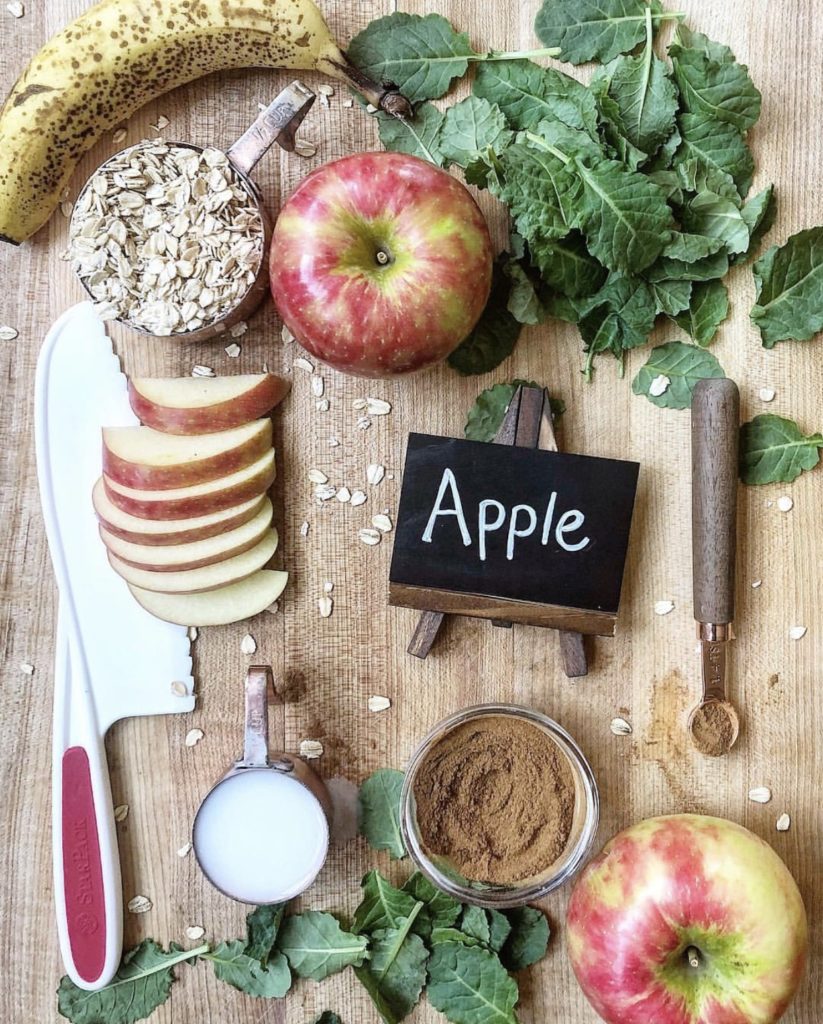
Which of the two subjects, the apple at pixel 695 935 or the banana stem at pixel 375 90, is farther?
the banana stem at pixel 375 90

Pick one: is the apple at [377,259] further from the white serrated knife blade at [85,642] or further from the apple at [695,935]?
the apple at [695,935]

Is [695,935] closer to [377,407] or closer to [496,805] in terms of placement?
[496,805]

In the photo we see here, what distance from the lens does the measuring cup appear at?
919 mm

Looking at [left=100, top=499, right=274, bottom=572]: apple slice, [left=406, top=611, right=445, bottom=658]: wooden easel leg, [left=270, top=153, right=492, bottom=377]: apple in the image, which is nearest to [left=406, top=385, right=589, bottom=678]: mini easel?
[left=406, top=611, right=445, bottom=658]: wooden easel leg

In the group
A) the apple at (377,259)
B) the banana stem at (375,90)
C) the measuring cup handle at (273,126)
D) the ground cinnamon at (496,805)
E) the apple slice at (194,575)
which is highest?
the banana stem at (375,90)

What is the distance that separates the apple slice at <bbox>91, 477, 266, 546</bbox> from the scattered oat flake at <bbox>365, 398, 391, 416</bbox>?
0.17m

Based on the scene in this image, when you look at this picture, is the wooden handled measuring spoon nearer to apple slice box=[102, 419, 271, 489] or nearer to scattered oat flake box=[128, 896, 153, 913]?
apple slice box=[102, 419, 271, 489]

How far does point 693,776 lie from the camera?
3.27ft

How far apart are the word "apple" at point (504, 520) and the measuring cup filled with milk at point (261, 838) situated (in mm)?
248

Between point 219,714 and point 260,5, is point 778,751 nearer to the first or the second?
point 219,714

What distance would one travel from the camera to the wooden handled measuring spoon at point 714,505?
933mm

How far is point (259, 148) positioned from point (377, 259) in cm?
18

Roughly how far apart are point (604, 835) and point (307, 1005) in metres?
0.38

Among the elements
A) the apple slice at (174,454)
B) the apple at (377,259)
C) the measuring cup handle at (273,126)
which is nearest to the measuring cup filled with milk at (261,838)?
the apple slice at (174,454)
